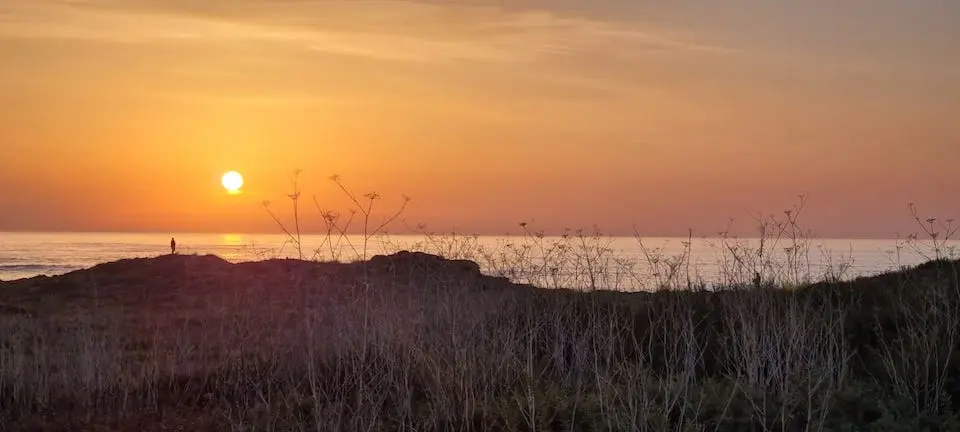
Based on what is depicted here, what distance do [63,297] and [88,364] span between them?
1365 cm

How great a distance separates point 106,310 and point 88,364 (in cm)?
1003

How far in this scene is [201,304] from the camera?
19.5 m

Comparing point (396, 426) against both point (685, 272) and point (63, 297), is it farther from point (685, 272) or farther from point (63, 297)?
point (63, 297)

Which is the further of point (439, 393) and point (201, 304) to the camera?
point (201, 304)

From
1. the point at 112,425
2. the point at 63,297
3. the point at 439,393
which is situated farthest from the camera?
the point at 63,297

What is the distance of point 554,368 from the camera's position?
9023mm

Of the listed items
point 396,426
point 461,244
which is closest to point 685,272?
point 461,244

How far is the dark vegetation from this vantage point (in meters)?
6.70

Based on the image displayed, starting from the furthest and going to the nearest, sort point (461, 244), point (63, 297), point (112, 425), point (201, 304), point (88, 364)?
point (63, 297) → point (201, 304) → point (461, 244) → point (88, 364) → point (112, 425)

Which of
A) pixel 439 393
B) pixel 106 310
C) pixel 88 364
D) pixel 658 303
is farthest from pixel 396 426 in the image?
pixel 106 310

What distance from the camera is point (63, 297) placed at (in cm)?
2098

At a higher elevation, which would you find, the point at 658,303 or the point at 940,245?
the point at 940,245

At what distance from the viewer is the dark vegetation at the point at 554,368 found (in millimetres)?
6695

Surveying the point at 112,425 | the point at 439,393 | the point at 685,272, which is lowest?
the point at 112,425
